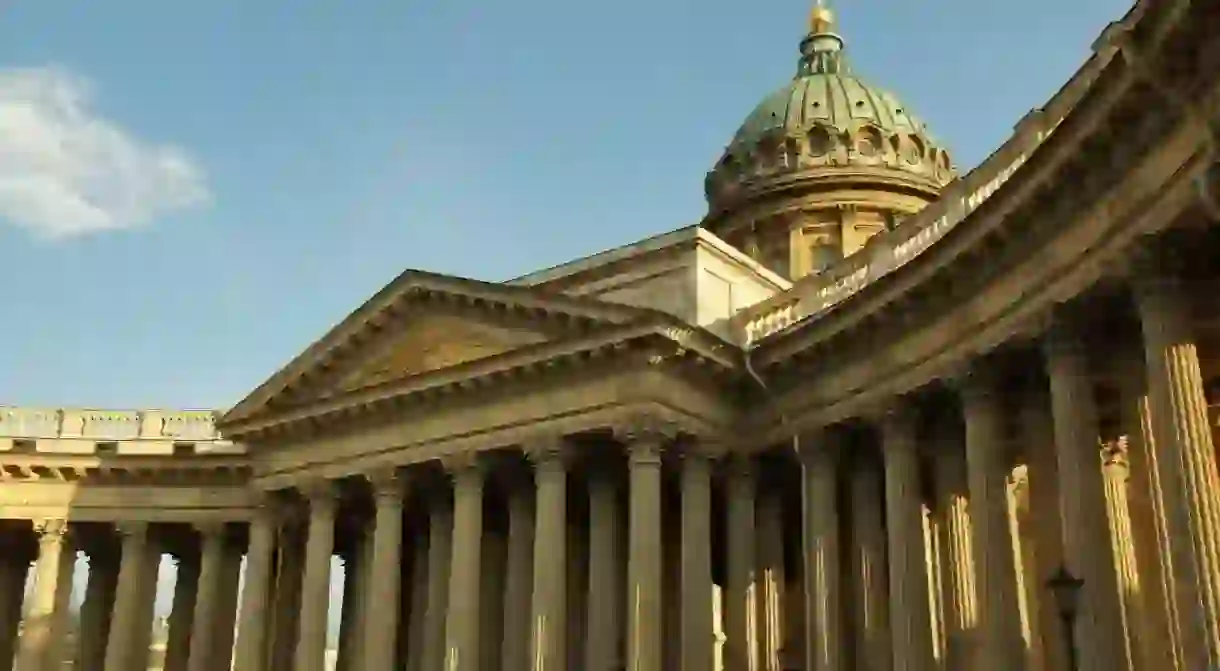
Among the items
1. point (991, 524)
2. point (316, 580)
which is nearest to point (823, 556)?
point (991, 524)

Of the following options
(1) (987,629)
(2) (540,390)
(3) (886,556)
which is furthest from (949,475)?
(2) (540,390)

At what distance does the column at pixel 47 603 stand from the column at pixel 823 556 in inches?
962

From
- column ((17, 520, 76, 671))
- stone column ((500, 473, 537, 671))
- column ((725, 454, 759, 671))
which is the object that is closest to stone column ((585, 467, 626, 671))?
stone column ((500, 473, 537, 671))

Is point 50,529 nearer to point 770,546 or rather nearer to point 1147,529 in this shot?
point 770,546

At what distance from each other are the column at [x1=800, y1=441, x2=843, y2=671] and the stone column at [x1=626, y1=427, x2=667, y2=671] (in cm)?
326

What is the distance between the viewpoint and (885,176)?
178 ft

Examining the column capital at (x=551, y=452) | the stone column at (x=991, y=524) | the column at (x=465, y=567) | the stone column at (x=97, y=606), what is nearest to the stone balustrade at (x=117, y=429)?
the stone column at (x=97, y=606)

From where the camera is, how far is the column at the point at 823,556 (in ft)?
95.9

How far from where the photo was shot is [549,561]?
31.7m

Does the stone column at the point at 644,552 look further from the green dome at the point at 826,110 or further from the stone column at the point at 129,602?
the green dome at the point at 826,110

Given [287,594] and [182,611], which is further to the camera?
[182,611]

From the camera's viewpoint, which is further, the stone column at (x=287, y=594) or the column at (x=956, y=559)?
the stone column at (x=287, y=594)

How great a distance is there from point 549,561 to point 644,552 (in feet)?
8.17

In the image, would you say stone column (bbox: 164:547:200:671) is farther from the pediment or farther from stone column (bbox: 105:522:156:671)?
the pediment
